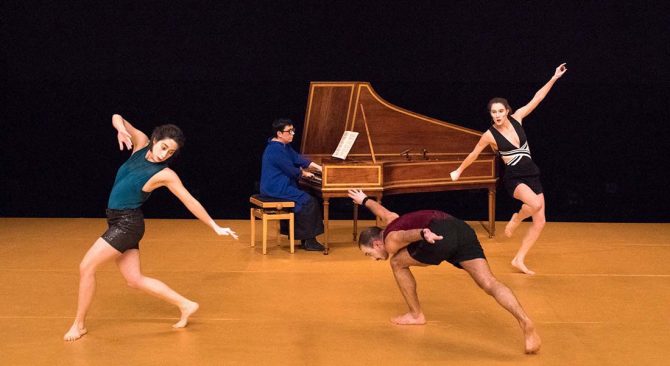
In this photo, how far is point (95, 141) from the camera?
9.51 m

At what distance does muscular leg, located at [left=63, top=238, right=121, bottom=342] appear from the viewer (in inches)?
186

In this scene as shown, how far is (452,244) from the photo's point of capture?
456 centimetres

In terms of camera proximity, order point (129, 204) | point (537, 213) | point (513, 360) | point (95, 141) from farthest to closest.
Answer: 1. point (95, 141)
2. point (537, 213)
3. point (129, 204)
4. point (513, 360)

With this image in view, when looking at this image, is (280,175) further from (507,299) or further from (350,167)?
(507,299)

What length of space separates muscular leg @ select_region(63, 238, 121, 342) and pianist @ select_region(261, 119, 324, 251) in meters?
2.71

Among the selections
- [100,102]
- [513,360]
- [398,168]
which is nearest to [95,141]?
[100,102]

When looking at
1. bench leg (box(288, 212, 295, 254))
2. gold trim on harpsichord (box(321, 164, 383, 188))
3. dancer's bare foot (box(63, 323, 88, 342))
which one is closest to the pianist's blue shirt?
bench leg (box(288, 212, 295, 254))

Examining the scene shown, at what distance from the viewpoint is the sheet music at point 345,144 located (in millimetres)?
7660

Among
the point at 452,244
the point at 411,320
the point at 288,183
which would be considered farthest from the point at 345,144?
the point at 452,244

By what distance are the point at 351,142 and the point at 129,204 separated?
3146 mm

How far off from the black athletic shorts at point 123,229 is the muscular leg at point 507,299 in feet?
5.70

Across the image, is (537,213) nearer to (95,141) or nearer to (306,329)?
(306,329)

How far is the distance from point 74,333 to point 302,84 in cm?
481

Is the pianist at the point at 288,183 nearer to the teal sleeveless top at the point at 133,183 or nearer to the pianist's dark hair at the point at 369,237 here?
the teal sleeveless top at the point at 133,183
